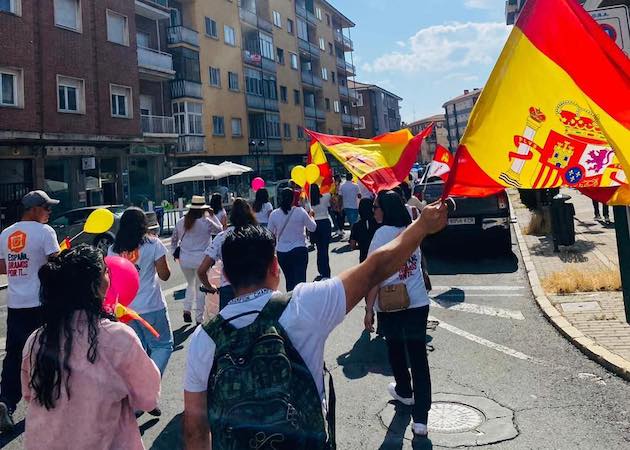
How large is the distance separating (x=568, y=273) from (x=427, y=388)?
548cm

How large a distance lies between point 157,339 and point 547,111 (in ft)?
10.9

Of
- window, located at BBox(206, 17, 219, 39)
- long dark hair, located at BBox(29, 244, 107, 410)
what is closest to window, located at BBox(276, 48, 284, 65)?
window, located at BBox(206, 17, 219, 39)

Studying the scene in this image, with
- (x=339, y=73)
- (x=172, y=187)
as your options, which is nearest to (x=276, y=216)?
(x=172, y=187)

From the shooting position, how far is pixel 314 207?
10086 millimetres

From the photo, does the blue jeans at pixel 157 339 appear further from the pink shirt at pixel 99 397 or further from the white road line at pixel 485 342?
the white road line at pixel 485 342

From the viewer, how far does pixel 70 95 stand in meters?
21.4

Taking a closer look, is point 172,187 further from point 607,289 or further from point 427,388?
point 427,388

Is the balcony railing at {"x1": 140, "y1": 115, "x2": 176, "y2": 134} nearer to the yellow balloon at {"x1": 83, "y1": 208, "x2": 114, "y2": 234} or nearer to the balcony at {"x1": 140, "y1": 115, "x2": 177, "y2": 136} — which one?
the balcony at {"x1": 140, "y1": 115, "x2": 177, "y2": 136}

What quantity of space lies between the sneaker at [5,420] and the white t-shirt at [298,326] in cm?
303

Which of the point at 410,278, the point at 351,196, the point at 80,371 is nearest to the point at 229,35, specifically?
the point at 351,196

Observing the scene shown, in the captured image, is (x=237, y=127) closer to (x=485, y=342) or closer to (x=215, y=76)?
(x=215, y=76)

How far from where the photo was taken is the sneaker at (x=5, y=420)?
3973 mm

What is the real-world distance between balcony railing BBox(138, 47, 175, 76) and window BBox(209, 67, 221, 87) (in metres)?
6.51

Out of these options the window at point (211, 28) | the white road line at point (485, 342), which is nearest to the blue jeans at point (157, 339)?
the white road line at point (485, 342)
